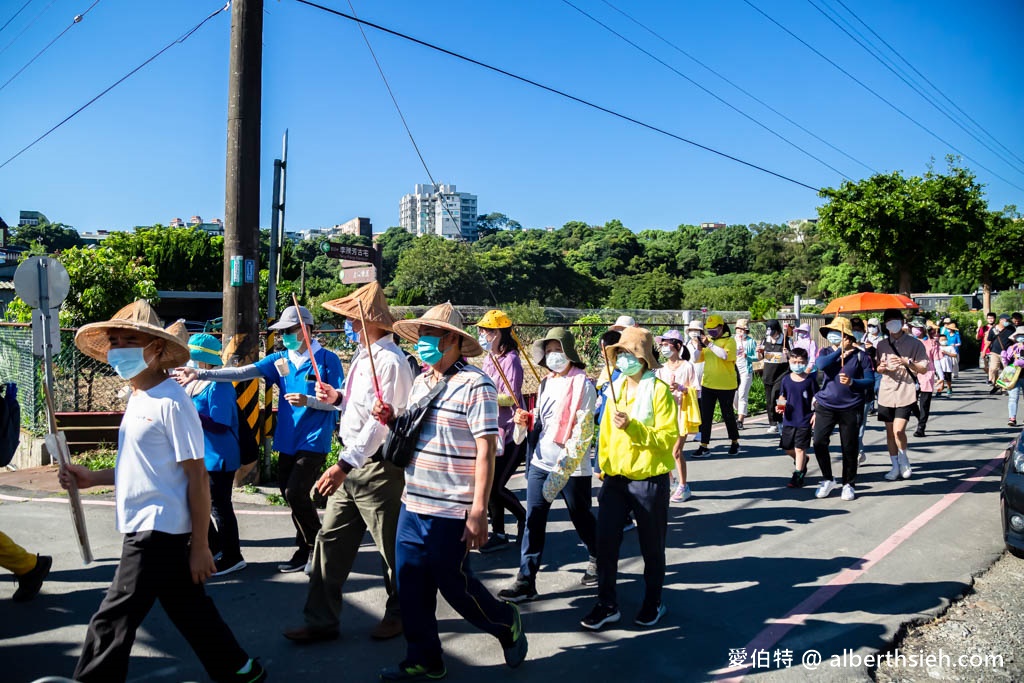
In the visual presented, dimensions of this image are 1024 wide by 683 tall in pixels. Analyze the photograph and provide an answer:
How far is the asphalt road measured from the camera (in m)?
3.73

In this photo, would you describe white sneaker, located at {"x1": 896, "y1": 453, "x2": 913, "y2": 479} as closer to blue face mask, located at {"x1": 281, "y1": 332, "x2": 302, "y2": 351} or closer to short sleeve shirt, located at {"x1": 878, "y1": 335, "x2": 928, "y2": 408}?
short sleeve shirt, located at {"x1": 878, "y1": 335, "x2": 928, "y2": 408}

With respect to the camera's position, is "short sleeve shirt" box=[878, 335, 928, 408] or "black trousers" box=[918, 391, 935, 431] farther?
"black trousers" box=[918, 391, 935, 431]

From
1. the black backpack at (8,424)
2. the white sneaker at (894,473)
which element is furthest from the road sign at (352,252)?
the white sneaker at (894,473)

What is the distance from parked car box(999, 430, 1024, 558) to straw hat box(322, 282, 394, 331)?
4.69 metres

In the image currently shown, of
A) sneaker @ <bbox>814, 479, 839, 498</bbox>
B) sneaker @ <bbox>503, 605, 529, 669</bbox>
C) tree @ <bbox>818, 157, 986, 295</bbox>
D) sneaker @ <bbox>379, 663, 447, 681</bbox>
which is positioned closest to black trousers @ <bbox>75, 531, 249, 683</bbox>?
sneaker @ <bbox>379, 663, 447, 681</bbox>

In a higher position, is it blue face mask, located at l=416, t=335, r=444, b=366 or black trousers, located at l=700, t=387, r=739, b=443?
blue face mask, located at l=416, t=335, r=444, b=366

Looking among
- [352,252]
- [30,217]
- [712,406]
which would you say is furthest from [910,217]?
[30,217]

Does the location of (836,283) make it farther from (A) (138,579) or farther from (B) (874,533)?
(A) (138,579)

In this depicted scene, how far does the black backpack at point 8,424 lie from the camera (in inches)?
173

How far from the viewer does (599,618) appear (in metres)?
4.14

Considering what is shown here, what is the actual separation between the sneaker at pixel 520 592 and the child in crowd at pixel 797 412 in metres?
4.22

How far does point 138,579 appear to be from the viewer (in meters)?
2.87

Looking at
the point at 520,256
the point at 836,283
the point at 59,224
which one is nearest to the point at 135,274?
the point at 520,256

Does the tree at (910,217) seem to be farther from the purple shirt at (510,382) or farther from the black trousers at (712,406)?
the purple shirt at (510,382)
